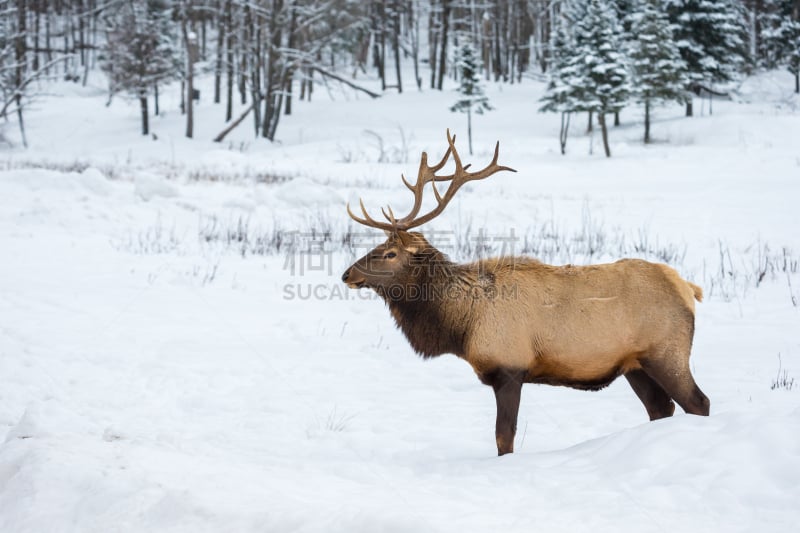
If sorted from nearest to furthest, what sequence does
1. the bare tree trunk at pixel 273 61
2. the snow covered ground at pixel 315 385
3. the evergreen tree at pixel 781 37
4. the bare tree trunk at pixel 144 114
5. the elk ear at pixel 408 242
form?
the snow covered ground at pixel 315 385 → the elk ear at pixel 408 242 → the bare tree trunk at pixel 273 61 → the bare tree trunk at pixel 144 114 → the evergreen tree at pixel 781 37

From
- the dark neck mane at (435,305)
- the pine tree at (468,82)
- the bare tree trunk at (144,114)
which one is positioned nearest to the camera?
the dark neck mane at (435,305)

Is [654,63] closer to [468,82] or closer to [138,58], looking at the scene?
[468,82]

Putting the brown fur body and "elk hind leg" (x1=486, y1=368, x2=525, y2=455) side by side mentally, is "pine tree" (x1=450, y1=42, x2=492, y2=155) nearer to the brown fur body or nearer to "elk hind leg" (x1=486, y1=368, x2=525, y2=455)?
the brown fur body

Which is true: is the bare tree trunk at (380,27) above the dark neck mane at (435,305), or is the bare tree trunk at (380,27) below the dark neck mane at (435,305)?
above

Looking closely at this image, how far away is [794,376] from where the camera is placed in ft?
18.4

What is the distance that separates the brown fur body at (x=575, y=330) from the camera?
4.10 meters

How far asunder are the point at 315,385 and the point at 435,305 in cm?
176

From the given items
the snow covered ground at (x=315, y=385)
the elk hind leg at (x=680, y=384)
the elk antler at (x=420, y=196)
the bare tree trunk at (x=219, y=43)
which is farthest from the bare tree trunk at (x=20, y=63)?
the elk hind leg at (x=680, y=384)

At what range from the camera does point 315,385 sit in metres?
5.89

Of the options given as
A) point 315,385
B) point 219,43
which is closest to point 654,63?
point 219,43

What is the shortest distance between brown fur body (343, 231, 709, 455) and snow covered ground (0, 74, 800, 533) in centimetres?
55

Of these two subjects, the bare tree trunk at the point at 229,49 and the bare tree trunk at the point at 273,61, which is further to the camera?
the bare tree trunk at the point at 229,49

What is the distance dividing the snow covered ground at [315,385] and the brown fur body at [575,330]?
0.55m

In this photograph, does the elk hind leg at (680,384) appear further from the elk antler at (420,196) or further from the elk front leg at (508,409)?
the elk antler at (420,196)
